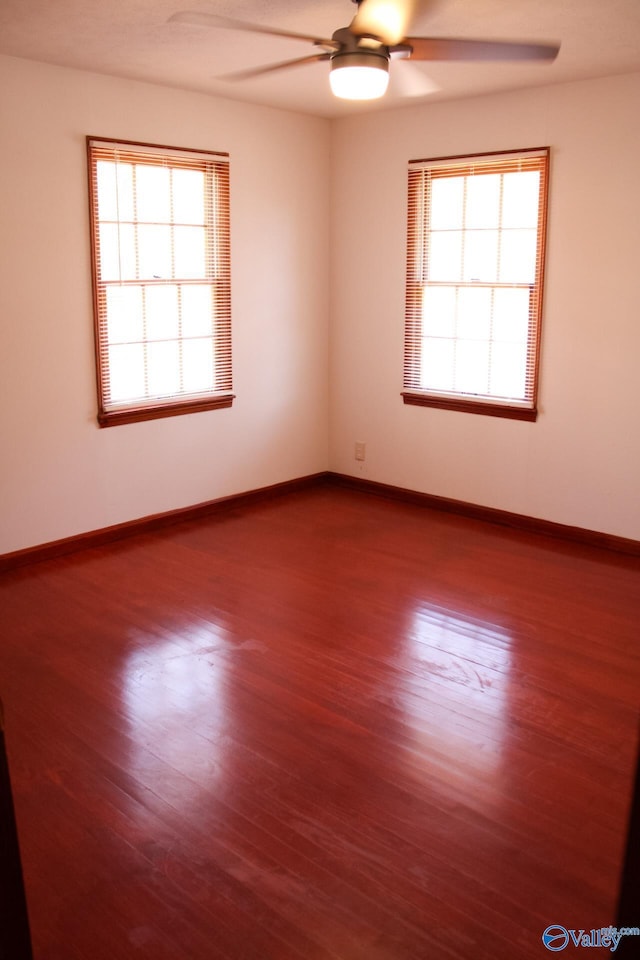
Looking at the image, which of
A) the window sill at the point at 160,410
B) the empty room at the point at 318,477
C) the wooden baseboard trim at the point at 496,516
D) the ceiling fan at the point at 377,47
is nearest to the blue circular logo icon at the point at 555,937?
the empty room at the point at 318,477

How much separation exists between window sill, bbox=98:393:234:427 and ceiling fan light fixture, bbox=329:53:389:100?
2.40 m

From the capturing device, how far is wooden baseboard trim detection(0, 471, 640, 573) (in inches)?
190

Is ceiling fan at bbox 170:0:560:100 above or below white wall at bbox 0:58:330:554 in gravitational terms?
above

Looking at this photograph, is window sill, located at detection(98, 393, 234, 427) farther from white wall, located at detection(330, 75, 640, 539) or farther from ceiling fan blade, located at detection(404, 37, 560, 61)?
ceiling fan blade, located at detection(404, 37, 560, 61)

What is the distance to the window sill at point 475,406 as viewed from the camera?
5.27m

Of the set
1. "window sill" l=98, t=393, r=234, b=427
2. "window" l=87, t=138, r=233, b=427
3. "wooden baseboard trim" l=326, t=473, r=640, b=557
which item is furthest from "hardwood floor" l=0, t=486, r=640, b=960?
"window" l=87, t=138, r=233, b=427

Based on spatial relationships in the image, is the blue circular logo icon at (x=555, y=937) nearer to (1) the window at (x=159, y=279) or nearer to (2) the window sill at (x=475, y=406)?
(2) the window sill at (x=475, y=406)

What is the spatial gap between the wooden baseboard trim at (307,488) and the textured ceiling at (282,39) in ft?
8.32

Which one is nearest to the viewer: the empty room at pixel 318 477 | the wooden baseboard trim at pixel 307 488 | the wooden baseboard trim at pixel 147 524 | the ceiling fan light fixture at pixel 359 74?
the empty room at pixel 318 477

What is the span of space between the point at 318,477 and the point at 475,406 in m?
1.49

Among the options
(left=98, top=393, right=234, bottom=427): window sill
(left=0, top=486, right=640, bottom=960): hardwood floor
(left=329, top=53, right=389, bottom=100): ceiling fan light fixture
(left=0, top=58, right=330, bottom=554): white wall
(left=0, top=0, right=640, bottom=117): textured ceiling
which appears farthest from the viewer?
(left=98, top=393, right=234, bottom=427): window sill

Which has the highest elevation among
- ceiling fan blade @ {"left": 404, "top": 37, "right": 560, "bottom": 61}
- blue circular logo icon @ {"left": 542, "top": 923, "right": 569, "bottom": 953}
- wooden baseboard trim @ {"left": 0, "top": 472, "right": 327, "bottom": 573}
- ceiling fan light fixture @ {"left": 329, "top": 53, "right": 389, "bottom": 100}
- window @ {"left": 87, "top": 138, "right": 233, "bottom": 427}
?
ceiling fan blade @ {"left": 404, "top": 37, "right": 560, "bottom": 61}

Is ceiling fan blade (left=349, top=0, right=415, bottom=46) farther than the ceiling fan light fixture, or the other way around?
the ceiling fan light fixture

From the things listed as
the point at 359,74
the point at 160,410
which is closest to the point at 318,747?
the point at 359,74
